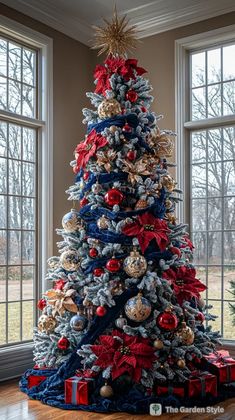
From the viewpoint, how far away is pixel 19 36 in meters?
4.77

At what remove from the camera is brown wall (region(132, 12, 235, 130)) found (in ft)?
16.7

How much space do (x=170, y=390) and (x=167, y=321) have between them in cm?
46

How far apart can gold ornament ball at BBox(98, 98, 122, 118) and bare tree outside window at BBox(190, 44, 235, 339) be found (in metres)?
1.30

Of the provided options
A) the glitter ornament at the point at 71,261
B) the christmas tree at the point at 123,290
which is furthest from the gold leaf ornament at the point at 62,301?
the glitter ornament at the point at 71,261

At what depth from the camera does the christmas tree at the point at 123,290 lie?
3.54m

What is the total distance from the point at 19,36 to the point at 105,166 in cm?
172

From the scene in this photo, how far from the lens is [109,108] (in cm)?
399

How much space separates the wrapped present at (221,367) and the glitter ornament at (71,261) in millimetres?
1182

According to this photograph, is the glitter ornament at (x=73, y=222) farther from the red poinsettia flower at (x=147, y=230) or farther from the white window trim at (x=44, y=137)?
the white window trim at (x=44, y=137)

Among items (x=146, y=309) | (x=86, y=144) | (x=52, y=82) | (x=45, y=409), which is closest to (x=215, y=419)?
(x=146, y=309)

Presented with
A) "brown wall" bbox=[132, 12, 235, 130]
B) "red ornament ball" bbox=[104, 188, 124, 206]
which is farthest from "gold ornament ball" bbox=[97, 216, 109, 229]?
"brown wall" bbox=[132, 12, 235, 130]

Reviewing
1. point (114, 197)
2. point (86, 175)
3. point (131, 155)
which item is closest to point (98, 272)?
point (114, 197)

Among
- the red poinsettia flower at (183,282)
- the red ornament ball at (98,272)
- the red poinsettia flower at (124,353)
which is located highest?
the red ornament ball at (98,272)

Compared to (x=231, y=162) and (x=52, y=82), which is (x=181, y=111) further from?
(x=52, y=82)
